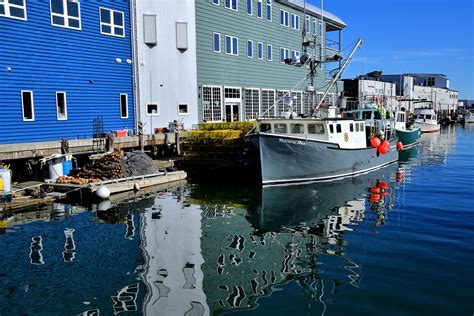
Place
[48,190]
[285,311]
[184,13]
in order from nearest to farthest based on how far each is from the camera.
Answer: [285,311]
[48,190]
[184,13]

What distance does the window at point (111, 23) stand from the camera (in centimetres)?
2534

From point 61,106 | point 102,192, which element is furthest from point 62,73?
point 102,192

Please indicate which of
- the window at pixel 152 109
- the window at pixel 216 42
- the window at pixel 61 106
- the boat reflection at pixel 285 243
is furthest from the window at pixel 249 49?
the boat reflection at pixel 285 243

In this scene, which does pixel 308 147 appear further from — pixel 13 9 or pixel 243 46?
pixel 243 46

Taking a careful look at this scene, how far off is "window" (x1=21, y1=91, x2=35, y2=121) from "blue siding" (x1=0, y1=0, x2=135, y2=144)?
0.22m

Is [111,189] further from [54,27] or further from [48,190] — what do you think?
[54,27]

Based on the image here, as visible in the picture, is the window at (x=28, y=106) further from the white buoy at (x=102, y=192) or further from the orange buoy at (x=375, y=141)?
the orange buoy at (x=375, y=141)

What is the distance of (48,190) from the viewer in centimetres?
1811

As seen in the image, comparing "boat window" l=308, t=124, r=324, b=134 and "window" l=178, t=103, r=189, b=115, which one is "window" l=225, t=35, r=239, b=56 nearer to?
"window" l=178, t=103, r=189, b=115

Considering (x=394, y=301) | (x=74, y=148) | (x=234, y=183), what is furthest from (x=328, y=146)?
(x=394, y=301)

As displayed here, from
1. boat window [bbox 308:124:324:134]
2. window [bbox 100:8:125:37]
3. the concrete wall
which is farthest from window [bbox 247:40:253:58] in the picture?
boat window [bbox 308:124:324:134]

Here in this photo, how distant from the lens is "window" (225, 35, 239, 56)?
33.3 metres

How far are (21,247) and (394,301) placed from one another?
9.19 metres

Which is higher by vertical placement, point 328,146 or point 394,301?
point 328,146
